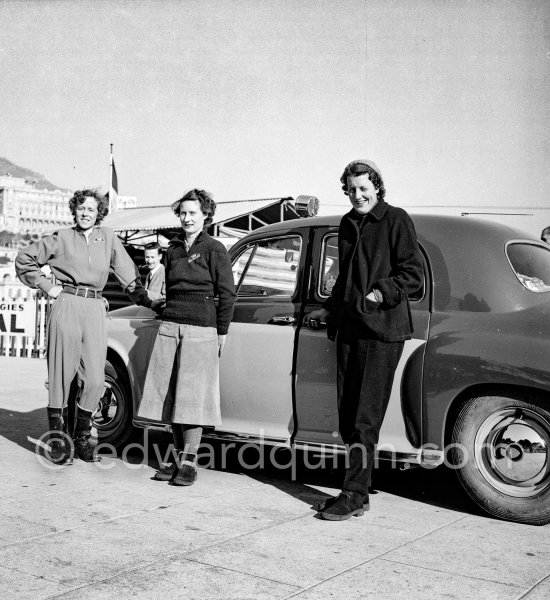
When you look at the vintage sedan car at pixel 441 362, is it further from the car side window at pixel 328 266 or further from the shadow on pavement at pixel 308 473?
the shadow on pavement at pixel 308 473

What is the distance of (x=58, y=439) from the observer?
18.2 feet

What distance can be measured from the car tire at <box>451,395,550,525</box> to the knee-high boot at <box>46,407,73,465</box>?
2687 millimetres

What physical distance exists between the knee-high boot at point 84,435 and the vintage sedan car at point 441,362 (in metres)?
1.07

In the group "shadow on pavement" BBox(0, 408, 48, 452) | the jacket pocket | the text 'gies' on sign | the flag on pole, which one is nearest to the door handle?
the jacket pocket

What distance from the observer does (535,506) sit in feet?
13.9

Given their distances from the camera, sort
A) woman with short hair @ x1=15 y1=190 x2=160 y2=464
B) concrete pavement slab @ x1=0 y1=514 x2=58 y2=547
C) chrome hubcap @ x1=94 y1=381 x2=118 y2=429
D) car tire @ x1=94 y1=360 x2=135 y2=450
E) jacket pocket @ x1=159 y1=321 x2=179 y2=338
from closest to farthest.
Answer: concrete pavement slab @ x1=0 y1=514 x2=58 y2=547, jacket pocket @ x1=159 y1=321 x2=179 y2=338, woman with short hair @ x1=15 y1=190 x2=160 y2=464, car tire @ x1=94 y1=360 x2=135 y2=450, chrome hubcap @ x1=94 y1=381 x2=118 y2=429

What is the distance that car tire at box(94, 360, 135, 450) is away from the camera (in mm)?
5922

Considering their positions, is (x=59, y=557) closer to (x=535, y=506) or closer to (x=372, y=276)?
(x=372, y=276)

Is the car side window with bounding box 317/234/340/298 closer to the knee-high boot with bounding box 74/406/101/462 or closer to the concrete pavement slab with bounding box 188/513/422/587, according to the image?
the concrete pavement slab with bounding box 188/513/422/587

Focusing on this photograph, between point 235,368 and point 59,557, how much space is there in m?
1.92

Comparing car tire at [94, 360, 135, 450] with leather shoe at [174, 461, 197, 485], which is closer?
leather shoe at [174, 461, 197, 485]

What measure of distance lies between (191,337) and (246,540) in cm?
153

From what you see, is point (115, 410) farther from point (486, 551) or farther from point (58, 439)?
point (486, 551)

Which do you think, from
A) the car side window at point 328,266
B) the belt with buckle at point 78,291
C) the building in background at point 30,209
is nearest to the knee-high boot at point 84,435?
the belt with buckle at point 78,291
